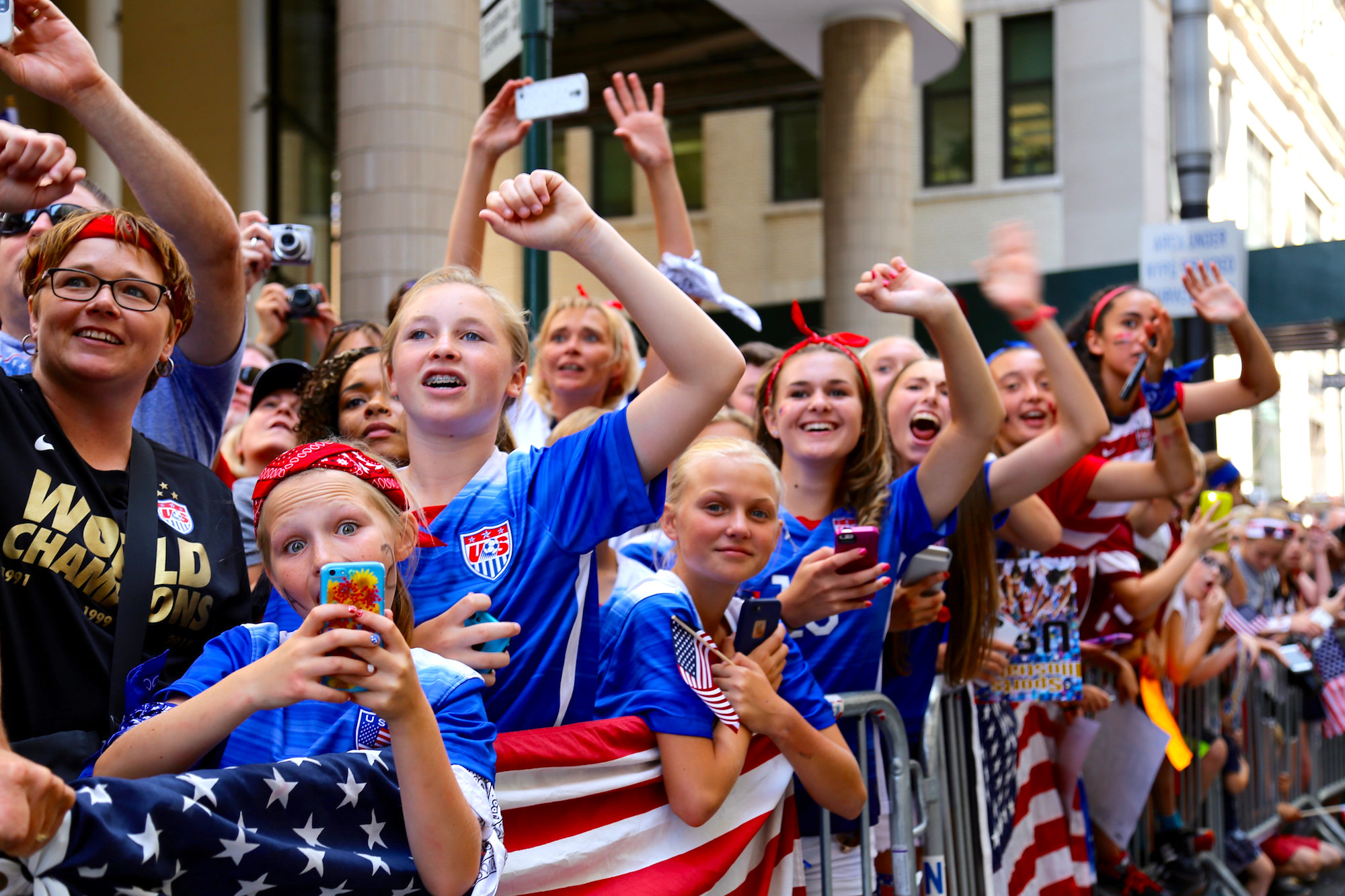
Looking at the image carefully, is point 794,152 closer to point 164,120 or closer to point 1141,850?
point 164,120

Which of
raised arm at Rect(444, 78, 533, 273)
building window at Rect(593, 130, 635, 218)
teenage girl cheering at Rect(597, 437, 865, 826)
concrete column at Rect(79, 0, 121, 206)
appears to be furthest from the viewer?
building window at Rect(593, 130, 635, 218)

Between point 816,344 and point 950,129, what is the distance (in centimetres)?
1878

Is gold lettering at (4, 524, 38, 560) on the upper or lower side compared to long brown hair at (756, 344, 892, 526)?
lower

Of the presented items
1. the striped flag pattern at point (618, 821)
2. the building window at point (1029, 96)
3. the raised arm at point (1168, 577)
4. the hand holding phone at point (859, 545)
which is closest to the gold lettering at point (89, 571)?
the striped flag pattern at point (618, 821)

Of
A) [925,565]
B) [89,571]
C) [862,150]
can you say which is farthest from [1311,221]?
[89,571]

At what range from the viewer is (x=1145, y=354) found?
5.06 m

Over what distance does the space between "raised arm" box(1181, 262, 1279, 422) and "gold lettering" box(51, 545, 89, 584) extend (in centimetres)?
458

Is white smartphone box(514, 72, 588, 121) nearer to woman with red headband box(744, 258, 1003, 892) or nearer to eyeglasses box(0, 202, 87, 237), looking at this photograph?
woman with red headband box(744, 258, 1003, 892)

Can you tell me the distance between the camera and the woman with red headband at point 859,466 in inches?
143

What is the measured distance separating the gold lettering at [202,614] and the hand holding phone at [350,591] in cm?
71

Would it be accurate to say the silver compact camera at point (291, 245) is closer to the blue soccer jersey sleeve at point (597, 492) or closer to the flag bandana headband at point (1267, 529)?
the blue soccer jersey sleeve at point (597, 492)

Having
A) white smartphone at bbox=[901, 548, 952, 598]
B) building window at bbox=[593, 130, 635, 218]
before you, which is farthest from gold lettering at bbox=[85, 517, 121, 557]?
building window at bbox=[593, 130, 635, 218]

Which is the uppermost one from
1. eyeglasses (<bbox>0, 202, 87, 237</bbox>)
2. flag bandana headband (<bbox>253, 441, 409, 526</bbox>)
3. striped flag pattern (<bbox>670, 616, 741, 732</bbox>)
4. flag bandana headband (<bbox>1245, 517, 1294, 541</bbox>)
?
eyeglasses (<bbox>0, 202, 87, 237</bbox>)

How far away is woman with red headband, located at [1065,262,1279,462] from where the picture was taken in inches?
202
